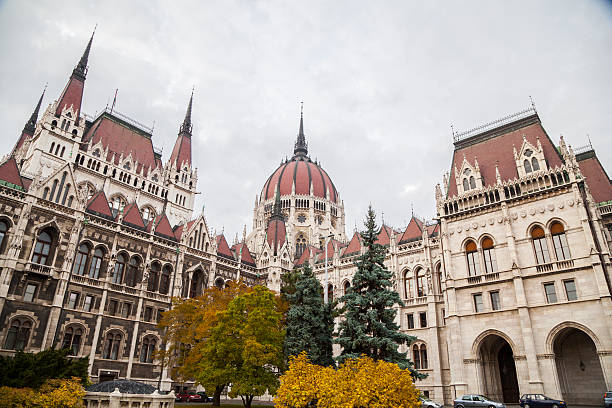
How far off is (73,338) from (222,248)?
16.8m

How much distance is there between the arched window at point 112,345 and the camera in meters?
32.2

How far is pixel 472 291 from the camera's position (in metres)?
28.8

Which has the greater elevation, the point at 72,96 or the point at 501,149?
the point at 72,96

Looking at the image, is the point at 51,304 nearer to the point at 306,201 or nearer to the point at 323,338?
the point at 323,338

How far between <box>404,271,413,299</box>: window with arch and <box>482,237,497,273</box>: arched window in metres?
9.42

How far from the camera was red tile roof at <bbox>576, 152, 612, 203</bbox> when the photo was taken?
30703 mm

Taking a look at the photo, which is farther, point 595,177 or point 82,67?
point 82,67

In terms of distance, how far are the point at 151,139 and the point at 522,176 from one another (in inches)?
1660

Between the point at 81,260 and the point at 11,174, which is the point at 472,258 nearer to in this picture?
the point at 81,260

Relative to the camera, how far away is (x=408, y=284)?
37.8 meters

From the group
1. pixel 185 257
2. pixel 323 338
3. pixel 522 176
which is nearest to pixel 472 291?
pixel 522 176

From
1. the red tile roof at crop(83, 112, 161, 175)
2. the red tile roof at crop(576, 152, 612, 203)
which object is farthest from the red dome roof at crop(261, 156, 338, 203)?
the red tile roof at crop(576, 152, 612, 203)

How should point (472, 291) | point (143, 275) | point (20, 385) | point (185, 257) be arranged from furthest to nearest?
point (185, 257) < point (143, 275) < point (472, 291) < point (20, 385)

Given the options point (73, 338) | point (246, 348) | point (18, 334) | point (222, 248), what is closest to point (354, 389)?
point (246, 348)
